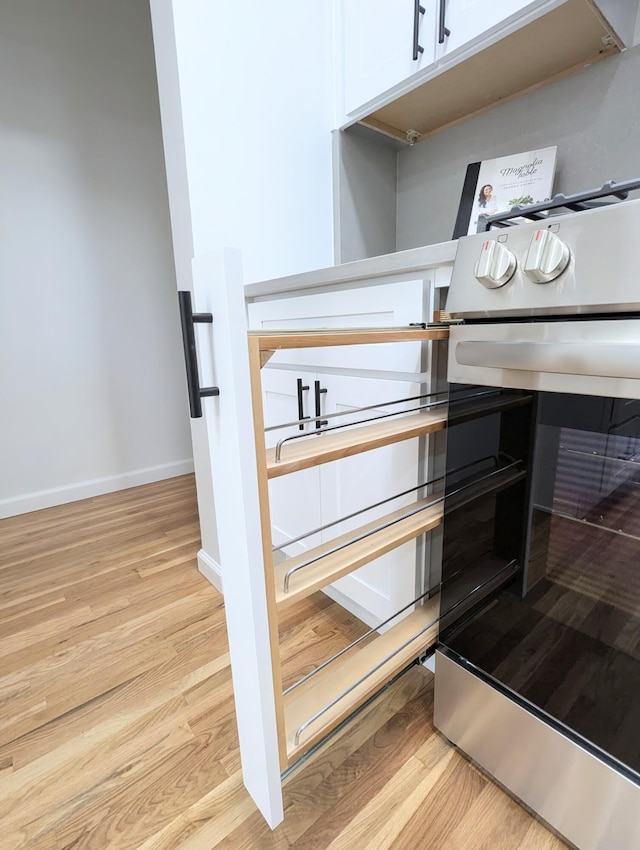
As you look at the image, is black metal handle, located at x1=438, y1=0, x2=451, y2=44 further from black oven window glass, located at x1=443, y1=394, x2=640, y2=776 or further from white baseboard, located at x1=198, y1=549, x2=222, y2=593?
white baseboard, located at x1=198, y1=549, x2=222, y2=593

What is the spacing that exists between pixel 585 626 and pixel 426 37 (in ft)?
4.34

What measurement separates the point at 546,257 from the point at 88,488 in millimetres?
2523

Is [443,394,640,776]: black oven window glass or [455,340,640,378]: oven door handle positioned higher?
[455,340,640,378]: oven door handle

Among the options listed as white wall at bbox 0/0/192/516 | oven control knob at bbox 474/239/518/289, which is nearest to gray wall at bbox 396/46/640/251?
oven control knob at bbox 474/239/518/289

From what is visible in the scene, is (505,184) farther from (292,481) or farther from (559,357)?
(292,481)

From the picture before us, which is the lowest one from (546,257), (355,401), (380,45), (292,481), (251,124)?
(292,481)

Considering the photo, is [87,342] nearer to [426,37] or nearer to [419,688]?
[426,37]

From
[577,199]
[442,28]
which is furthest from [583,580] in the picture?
[442,28]

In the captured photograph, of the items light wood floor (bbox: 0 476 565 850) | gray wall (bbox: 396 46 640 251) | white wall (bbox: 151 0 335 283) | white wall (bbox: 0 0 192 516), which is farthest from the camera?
white wall (bbox: 0 0 192 516)

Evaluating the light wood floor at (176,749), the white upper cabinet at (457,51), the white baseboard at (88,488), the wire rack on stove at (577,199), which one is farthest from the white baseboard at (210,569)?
the white upper cabinet at (457,51)

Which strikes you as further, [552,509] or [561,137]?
[561,137]

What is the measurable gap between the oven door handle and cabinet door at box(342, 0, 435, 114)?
33.9 inches

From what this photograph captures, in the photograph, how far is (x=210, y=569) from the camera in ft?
4.91

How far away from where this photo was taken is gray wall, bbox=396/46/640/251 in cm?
97
